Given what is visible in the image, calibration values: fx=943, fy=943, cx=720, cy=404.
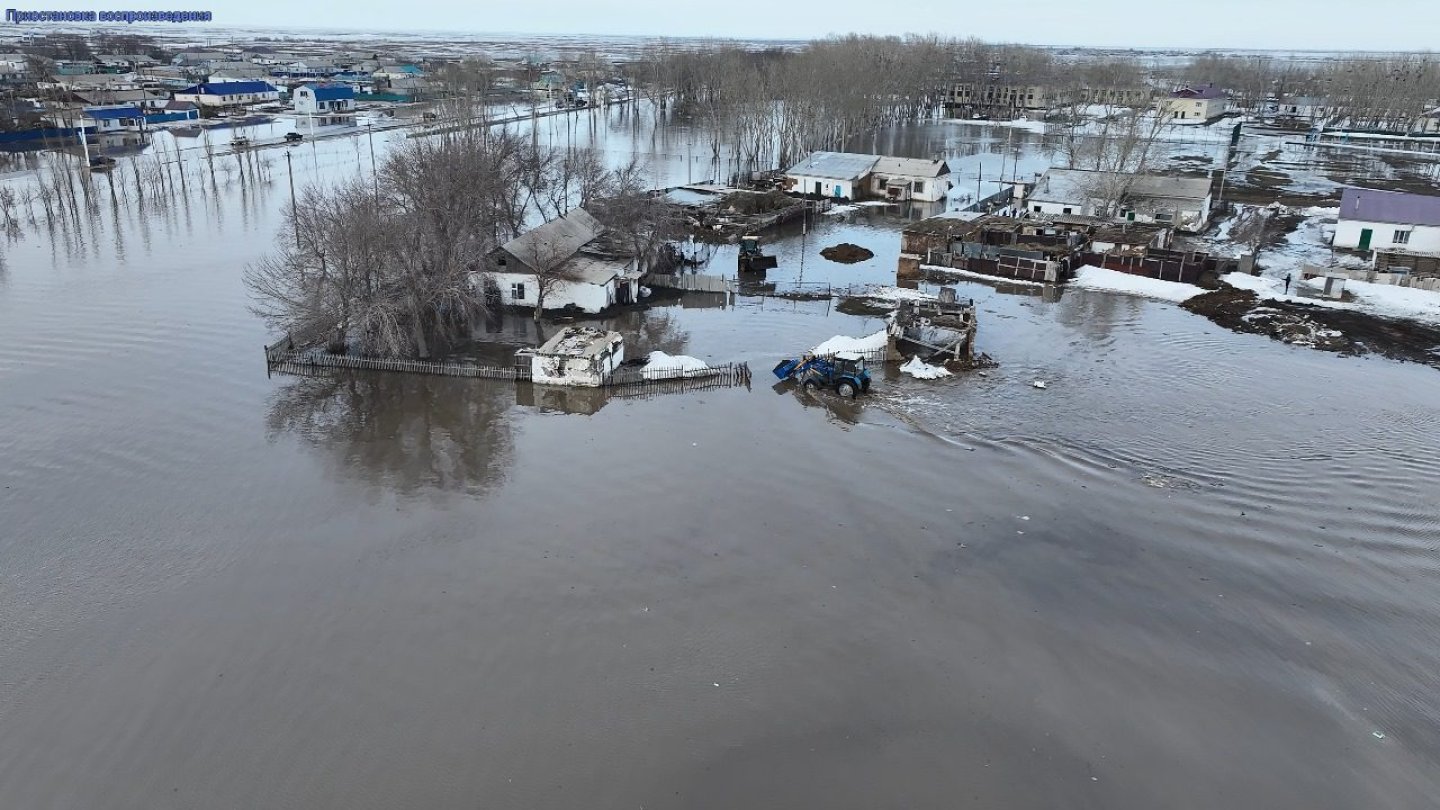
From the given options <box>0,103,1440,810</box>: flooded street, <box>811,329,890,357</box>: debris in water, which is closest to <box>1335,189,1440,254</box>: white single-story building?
<box>0,103,1440,810</box>: flooded street

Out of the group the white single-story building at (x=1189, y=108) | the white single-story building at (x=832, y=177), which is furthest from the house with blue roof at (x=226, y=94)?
the white single-story building at (x=1189, y=108)

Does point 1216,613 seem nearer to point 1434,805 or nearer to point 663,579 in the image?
point 1434,805

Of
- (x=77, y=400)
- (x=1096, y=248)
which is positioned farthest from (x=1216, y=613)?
(x=1096, y=248)

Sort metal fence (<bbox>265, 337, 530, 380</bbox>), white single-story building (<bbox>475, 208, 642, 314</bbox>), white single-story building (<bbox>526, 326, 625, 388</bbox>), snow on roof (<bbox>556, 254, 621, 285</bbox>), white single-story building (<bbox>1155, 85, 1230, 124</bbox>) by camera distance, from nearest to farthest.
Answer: white single-story building (<bbox>526, 326, 625, 388</bbox>), metal fence (<bbox>265, 337, 530, 380</bbox>), white single-story building (<bbox>475, 208, 642, 314</bbox>), snow on roof (<bbox>556, 254, 621, 285</bbox>), white single-story building (<bbox>1155, 85, 1230, 124</bbox>)

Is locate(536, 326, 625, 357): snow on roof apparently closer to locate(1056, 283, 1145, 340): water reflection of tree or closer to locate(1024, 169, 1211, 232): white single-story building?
locate(1056, 283, 1145, 340): water reflection of tree

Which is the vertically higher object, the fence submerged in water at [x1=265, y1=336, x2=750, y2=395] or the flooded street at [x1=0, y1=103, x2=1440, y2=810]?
the fence submerged in water at [x1=265, y1=336, x2=750, y2=395]

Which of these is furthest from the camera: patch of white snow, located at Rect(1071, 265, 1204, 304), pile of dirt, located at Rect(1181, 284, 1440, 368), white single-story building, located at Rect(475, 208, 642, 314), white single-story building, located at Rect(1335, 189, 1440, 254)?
white single-story building, located at Rect(1335, 189, 1440, 254)

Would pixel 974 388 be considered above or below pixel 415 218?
below
